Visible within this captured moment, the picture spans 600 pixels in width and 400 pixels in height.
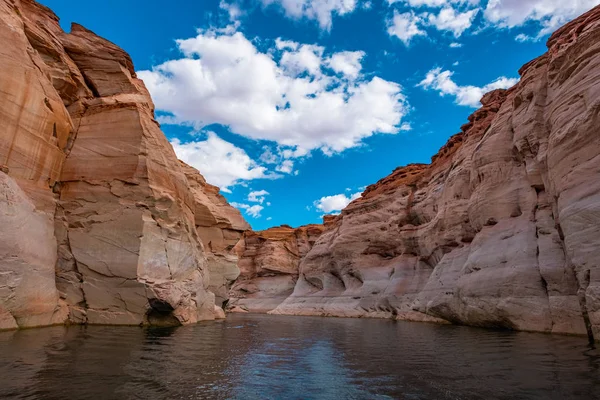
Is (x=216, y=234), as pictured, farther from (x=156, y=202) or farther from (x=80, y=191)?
(x=80, y=191)

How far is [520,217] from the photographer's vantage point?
766 inches

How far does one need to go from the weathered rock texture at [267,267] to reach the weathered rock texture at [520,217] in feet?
75.6

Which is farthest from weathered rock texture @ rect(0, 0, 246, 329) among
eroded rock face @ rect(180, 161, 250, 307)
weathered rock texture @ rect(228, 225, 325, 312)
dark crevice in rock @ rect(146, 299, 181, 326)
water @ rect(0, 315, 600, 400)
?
weathered rock texture @ rect(228, 225, 325, 312)

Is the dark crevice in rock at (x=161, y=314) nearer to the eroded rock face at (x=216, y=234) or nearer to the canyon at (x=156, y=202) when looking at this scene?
the canyon at (x=156, y=202)

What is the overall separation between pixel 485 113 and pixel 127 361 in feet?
101

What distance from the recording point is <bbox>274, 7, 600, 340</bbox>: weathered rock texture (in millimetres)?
13703

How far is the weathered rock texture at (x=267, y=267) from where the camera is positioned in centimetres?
5841

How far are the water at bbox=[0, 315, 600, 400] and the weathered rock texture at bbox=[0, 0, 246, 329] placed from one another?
3.17m

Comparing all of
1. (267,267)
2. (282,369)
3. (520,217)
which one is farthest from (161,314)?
(267,267)

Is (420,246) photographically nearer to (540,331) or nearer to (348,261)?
(348,261)

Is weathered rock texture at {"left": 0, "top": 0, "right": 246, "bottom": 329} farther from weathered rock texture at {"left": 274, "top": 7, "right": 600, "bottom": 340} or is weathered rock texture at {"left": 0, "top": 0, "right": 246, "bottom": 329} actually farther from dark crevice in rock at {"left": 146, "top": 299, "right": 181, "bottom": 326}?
weathered rock texture at {"left": 274, "top": 7, "right": 600, "bottom": 340}

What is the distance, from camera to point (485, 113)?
30.7 meters

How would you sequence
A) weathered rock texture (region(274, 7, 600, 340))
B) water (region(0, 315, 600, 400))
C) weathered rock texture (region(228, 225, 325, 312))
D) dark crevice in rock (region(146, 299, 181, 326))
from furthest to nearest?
weathered rock texture (region(228, 225, 325, 312)) → dark crevice in rock (region(146, 299, 181, 326)) → weathered rock texture (region(274, 7, 600, 340)) → water (region(0, 315, 600, 400))

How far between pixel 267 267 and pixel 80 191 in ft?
149
